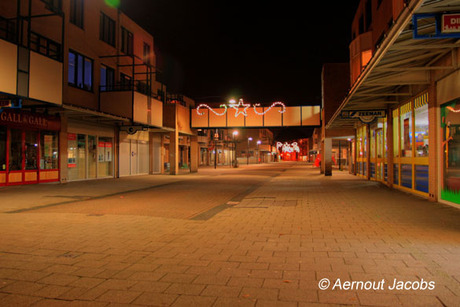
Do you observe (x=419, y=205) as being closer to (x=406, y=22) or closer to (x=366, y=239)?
(x=366, y=239)

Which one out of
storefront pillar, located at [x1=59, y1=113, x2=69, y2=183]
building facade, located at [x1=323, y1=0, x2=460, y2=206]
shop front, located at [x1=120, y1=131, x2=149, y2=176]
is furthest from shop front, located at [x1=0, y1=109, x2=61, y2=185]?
building facade, located at [x1=323, y1=0, x2=460, y2=206]

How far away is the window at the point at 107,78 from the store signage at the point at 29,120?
5.48 m

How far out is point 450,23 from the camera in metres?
5.83

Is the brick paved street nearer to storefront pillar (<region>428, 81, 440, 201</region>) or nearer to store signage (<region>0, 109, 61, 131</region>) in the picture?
storefront pillar (<region>428, 81, 440, 201</region>)

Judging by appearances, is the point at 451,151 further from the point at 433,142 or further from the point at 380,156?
the point at 380,156

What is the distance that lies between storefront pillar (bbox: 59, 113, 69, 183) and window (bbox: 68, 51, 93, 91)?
2406 millimetres

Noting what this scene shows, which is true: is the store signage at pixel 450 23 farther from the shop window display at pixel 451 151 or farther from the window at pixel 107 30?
the window at pixel 107 30

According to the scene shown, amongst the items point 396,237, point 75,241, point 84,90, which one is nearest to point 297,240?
point 396,237

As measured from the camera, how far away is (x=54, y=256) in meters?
5.16

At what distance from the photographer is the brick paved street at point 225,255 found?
368 cm

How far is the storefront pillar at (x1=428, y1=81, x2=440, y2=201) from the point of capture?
10.2 m

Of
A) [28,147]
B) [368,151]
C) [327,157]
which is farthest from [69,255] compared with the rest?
[327,157]

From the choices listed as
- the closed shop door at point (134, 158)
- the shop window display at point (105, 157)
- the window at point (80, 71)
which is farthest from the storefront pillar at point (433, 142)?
the closed shop door at point (134, 158)

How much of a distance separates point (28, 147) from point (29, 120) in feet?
4.52
